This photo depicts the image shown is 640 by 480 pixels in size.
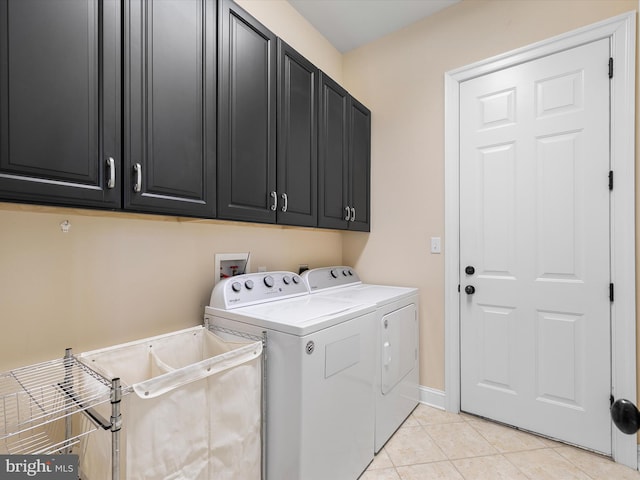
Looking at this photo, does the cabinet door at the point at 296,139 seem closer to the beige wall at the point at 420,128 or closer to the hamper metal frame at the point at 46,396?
the beige wall at the point at 420,128

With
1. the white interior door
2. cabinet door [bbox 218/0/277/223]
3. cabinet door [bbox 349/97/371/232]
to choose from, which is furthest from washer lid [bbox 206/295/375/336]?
the white interior door

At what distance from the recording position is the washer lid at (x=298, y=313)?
4.36 ft

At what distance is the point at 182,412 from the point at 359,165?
6.64ft

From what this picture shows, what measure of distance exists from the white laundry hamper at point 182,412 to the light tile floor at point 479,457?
82cm

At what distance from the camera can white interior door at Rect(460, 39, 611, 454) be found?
1.81m

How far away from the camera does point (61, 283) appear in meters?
1.20

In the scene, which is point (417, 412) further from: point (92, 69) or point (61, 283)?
point (92, 69)

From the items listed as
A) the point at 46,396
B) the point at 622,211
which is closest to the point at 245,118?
the point at 46,396

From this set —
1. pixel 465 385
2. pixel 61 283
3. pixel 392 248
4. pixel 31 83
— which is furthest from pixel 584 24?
pixel 61 283

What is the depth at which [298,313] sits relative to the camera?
1501 mm

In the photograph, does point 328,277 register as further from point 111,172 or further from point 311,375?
point 111,172

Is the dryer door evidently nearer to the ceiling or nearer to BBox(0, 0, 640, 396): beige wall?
BBox(0, 0, 640, 396): beige wall

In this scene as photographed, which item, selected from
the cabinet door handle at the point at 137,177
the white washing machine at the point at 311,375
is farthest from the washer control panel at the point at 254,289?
the cabinet door handle at the point at 137,177

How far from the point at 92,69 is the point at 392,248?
2138 mm
